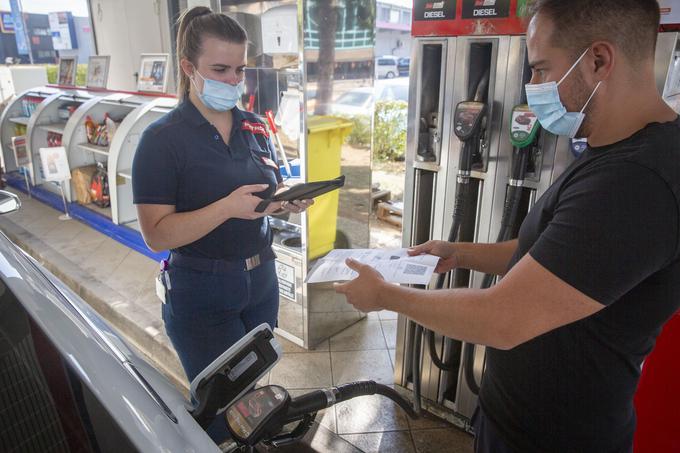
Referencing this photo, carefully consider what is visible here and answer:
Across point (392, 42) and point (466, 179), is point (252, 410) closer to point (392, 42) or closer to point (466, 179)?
point (466, 179)

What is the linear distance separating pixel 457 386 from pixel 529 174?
1262mm

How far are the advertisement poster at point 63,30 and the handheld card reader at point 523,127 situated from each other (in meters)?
10.5

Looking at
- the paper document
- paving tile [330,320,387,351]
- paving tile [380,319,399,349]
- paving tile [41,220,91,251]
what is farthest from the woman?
paving tile [41,220,91,251]

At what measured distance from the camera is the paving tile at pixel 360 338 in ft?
11.5

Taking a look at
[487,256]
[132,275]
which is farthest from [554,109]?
[132,275]

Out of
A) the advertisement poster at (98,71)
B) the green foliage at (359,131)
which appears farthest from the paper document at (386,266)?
the advertisement poster at (98,71)

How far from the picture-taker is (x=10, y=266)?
4.69 ft

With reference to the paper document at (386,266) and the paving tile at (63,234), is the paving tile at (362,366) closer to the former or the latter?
the paper document at (386,266)

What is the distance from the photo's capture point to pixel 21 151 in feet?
21.7

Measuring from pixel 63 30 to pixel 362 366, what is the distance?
9.98 meters

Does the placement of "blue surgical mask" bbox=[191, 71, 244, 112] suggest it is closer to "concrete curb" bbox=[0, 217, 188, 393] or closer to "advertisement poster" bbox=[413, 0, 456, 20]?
"advertisement poster" bbox=[413, 0, 456, 20]

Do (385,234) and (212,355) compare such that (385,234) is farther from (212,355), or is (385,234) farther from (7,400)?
(7,400)

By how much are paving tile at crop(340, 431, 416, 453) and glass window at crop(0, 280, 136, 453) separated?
179 cm

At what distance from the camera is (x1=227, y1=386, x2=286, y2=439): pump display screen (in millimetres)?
998
